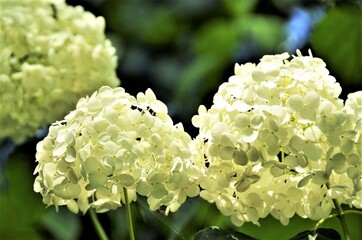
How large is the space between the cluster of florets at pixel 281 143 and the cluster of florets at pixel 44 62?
0.48 m

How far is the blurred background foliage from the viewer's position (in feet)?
3.67

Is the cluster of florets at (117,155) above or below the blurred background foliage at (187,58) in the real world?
above

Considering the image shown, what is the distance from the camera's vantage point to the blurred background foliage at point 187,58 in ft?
3.67

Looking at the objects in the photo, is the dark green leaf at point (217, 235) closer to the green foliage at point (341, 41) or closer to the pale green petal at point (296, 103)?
the pale green petal at point (296, 103)

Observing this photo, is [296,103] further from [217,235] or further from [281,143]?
[217,235]

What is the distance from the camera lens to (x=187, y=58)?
1.73m

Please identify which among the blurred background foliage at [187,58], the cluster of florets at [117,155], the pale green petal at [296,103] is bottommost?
the blurred background foliage at [187,58]

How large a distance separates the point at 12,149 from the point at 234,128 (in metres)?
0.70

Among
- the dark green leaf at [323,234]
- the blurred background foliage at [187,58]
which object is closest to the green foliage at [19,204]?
the blurred background foliage at [187,58]

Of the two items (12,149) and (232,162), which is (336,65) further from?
(232,162)

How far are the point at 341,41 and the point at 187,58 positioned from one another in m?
0.45

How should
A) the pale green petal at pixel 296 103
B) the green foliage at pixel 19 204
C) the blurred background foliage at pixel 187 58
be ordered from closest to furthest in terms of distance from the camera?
the pale green petal at pixel 296 103 < the blurred background foliage at pixel 187 58 < the green foliage at pixel 19 204

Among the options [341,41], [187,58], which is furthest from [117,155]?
[187,58]

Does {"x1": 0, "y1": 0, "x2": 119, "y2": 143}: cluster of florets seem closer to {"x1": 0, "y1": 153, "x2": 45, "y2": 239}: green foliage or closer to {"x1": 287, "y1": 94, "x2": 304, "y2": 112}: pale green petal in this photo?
{"x1": 0, "y1": 153, "x2": 45, "y2": 239}: green foliage
